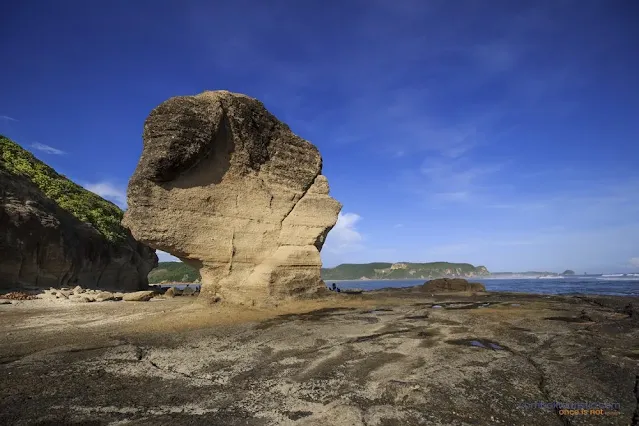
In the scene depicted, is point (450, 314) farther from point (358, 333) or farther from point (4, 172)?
point (4, 172)

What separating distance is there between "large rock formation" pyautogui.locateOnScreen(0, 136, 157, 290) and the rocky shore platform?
12293 mm

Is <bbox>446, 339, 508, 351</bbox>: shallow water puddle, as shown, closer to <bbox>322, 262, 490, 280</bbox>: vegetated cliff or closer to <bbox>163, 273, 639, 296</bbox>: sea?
<bbox>163, 273, 639, 296</bbox>: sea

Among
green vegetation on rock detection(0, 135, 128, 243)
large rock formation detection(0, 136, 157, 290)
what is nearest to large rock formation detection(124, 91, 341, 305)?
large rock formation detection(0, 136, 157, 290)

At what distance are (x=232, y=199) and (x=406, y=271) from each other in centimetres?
14198

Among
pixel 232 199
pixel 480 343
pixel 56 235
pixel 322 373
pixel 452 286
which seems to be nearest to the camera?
pixel 322 373

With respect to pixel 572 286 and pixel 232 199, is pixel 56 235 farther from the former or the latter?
pixel 572 286

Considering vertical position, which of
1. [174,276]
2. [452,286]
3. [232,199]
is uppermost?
[232,199]

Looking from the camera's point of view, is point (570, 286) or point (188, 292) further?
point (570, 286)

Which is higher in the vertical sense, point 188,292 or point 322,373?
point 322,373

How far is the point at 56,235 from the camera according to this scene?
63.2ft

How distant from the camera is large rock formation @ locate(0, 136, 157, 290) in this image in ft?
56.2

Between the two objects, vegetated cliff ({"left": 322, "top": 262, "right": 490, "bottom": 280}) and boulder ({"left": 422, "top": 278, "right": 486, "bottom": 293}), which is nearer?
boulder ({"left": 422, "top": 278, "right": 486, "bottom": 293})

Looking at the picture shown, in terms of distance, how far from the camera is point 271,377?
4.32 metres

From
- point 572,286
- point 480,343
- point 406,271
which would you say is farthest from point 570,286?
point 406,271
